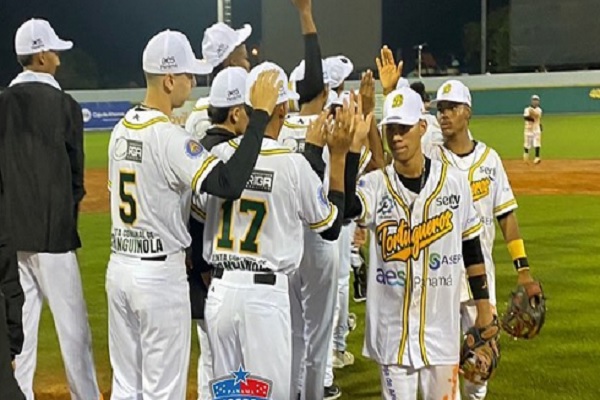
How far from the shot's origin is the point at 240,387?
3.27 meters

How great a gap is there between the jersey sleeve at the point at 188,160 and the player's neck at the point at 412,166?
0.86 metres

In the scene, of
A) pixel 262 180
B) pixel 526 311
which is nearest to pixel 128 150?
pixel 262 180

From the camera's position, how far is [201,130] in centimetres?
534

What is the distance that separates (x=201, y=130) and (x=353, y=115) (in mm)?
1834

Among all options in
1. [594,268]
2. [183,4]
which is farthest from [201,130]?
[183,4]

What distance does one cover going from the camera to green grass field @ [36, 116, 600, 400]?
575 centimetres

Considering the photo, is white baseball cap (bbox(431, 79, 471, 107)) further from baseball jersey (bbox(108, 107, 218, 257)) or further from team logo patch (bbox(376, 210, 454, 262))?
baseball jersey (bbox(108, 107, 218, 257))

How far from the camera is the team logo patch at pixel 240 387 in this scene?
326cm

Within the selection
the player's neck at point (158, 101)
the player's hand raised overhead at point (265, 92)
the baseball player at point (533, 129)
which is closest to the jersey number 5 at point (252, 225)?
the player's hand raised overhead at point (265, 92)

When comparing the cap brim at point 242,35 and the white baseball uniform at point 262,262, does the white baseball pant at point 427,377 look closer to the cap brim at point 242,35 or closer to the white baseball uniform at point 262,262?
→ the white baseball uniform at point 262,262

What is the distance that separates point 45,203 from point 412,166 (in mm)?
2082

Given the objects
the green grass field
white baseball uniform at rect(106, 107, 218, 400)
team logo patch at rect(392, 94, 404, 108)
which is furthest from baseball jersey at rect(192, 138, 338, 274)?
the green grass field

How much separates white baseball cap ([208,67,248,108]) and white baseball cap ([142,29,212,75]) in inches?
5.1

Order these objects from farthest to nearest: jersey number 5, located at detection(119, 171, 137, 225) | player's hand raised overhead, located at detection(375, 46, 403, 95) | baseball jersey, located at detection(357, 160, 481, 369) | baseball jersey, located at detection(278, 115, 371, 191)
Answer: baseball jersey, located at detection(278, 115, 371, 191) → player's hand raised overhead, located at detection(375, 46, 403, 95) → jersey number 5, located at detection(119, 171, 137, 225) → baseball jersey, located at detection(357, 160, 481, 369)
